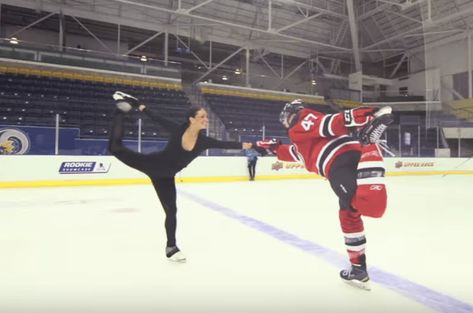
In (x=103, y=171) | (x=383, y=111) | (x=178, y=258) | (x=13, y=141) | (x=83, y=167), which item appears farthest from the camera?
(x=103, y=171)

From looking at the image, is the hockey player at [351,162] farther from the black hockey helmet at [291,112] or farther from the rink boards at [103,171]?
the rink boards at [103,171]

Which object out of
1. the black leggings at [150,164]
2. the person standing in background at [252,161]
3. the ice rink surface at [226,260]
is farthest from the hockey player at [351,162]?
the person standing in background at [252,161]

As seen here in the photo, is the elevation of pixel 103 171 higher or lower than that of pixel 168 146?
lower

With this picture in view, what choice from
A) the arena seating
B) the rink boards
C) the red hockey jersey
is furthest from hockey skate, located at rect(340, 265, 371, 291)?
the arena seating

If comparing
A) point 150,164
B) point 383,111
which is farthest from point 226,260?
point 383,111

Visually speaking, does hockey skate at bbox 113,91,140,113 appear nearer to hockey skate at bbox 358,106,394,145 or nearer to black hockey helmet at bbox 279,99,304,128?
black hockey helmet at bbox 279,99,304,128

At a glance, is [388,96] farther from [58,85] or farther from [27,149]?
[27,149]

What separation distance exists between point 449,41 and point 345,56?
5913mm

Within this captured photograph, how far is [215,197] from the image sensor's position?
22.5 ft

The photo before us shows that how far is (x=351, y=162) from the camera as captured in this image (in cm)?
230

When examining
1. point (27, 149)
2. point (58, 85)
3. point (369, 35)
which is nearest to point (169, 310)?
point (27, 149)

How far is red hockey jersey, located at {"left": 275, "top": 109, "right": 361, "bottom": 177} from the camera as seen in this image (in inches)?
90.4

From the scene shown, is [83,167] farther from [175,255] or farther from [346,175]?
[346,175]

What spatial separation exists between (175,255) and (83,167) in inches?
260
